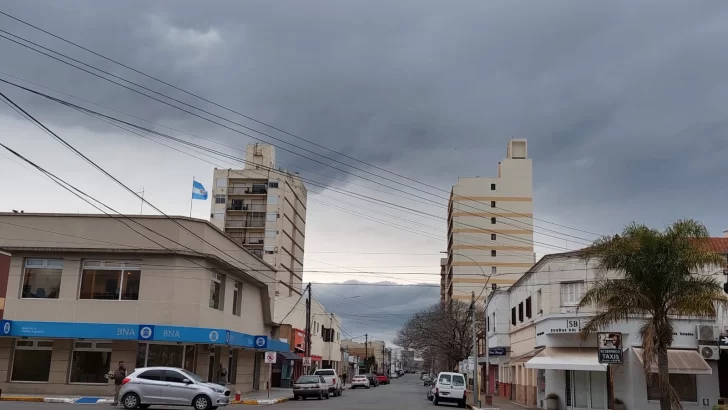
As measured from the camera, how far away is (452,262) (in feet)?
344

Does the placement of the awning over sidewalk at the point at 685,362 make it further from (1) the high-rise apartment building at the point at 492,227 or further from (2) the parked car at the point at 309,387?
(1) the high-rise apartment building at the point at 492,227

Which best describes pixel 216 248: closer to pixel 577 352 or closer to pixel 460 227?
pixel 577 352

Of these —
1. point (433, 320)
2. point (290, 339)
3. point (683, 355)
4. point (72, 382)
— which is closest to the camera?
point (683, 355)

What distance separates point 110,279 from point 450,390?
19986 millimetres

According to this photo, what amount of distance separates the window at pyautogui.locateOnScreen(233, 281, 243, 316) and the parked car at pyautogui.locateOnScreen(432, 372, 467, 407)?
12651mm

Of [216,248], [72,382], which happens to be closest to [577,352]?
[216,248]

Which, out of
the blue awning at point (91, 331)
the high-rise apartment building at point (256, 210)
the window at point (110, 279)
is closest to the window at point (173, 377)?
the blue awning at point (91, 331)

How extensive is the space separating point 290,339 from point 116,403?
33018 mm

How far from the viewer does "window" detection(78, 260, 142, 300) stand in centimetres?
3353

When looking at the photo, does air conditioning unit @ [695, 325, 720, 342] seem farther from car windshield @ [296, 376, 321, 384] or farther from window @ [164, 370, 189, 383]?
window @ [164, 370, 189, 383]

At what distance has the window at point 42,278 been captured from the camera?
3347 centimetres

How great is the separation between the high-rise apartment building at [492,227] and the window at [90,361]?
7348 cm

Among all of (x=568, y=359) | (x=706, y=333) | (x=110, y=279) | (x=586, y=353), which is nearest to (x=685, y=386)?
(x=706, y=333)

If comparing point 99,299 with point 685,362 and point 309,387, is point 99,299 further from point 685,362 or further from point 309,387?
point 685,362
